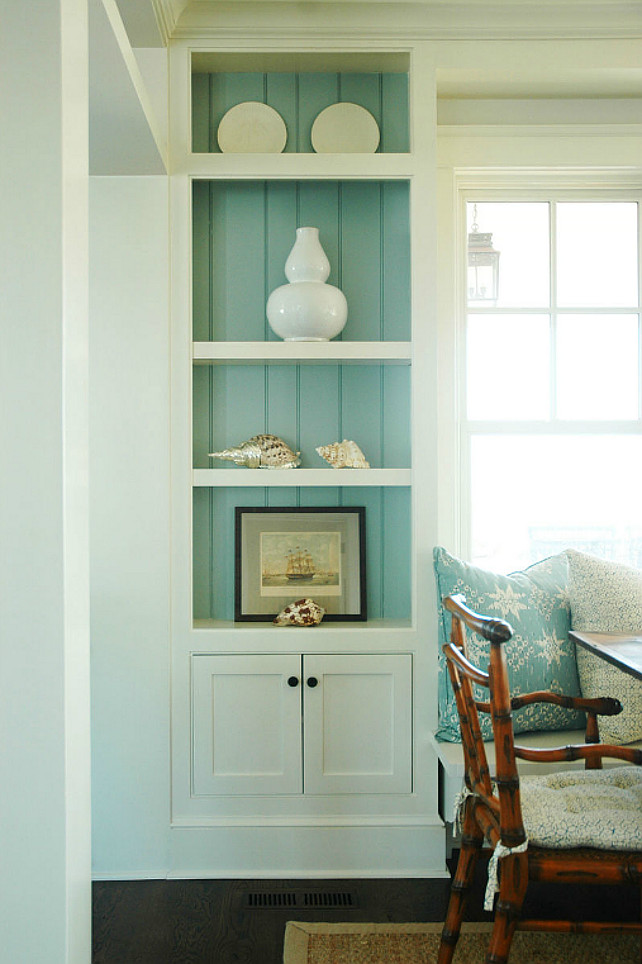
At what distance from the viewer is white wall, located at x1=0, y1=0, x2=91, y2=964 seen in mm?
1296

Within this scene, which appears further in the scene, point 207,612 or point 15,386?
point 207,612

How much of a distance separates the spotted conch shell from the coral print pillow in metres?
0.97

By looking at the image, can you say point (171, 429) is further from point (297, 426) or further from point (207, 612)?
point (207, 612)

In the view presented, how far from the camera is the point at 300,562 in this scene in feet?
8.82

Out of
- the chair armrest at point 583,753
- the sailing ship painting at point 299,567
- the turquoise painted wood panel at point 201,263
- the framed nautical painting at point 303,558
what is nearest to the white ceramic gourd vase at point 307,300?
the turquoise painted wood panel at point 201,263

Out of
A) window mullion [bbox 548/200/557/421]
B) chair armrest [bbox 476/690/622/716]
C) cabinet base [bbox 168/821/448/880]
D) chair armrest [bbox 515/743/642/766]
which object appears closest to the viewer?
chair armrest [bbox 515/743/642/766]

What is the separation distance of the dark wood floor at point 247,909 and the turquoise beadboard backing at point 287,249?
1794 mm

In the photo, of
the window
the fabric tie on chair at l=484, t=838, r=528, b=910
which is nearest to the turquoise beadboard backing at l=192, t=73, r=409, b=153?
the window

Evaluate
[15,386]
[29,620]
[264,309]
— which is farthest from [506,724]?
[264,309]

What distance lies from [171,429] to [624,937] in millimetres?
1951

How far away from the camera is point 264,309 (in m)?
2.75

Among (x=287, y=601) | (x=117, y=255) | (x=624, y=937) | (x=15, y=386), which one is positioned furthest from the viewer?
(x=287, y=601)

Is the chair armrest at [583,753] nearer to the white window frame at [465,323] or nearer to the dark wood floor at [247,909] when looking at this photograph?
the dark wood floor at [247,909]

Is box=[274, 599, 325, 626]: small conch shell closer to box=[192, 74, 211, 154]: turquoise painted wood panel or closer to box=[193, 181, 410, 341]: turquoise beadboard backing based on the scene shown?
box=[193, 181, 410, 341]: turquoise beadboard backing
